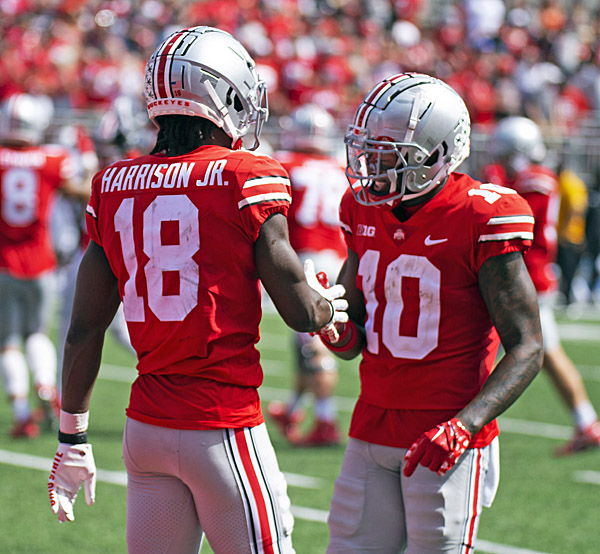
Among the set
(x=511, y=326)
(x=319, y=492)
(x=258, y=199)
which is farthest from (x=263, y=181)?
(x=319, y=492)

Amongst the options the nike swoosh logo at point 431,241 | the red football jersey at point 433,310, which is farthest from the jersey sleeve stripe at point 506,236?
the nike swoosh logo at point 431,241

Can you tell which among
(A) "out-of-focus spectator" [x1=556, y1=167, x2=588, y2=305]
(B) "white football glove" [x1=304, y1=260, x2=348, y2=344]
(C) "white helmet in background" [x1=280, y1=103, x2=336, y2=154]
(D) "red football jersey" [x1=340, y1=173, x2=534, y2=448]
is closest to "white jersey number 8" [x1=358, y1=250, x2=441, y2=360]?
(D) "red football jersey" [x1=340, y1=173, x2=534, y2=448]

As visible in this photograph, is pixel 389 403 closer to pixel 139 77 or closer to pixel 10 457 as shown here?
pixel 10 457

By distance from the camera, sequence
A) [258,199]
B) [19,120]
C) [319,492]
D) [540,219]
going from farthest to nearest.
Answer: [19,120]
[540,219]
[319,492]
[258,199]

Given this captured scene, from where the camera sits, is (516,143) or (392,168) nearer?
(392,168)

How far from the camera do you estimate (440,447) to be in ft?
8.43

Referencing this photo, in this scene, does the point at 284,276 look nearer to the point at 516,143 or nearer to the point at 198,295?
the point at 198,295

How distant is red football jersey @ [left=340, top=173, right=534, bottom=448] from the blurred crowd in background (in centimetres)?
1036

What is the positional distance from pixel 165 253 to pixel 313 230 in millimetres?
4220

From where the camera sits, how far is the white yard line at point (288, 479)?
4.60m

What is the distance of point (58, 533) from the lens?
4.79 metres

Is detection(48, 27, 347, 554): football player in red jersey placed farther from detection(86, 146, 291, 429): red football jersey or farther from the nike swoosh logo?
the nike swoosh logo

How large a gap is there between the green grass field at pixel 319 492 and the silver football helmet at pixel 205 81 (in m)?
2.42

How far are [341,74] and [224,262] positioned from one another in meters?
15.0
